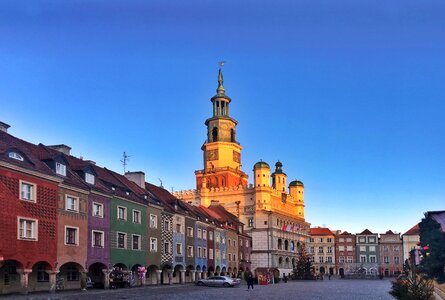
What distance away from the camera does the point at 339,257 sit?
16275cm

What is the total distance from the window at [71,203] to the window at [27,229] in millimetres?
4116

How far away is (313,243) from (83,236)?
127 metres

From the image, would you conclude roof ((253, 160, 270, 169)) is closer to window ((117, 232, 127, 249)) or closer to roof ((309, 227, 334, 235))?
roof ((309, 227, 334, 235))

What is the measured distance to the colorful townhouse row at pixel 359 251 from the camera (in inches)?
6206

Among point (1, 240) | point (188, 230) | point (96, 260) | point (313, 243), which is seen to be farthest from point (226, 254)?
point (313, 243)

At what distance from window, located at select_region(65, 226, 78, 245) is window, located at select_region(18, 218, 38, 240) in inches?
149

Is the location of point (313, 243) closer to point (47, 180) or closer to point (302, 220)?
point (302, 220)

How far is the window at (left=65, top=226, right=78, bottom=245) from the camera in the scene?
4266 cm

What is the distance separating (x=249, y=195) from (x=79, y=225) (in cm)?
7461

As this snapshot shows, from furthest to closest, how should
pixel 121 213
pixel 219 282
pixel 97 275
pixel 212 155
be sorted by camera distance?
pixel 212 155 → pixel 219 282 → pixel 121 213 → pixel 97 275

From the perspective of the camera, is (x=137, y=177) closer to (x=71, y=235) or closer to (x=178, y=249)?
(x=178, y=249)

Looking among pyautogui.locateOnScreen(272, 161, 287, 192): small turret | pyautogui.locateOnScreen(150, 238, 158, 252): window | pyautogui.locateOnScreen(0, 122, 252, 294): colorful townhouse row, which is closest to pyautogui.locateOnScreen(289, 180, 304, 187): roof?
pyautogui.locateOnScreen(272, 161, 287, 192): small turret

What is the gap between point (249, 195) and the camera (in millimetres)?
117125

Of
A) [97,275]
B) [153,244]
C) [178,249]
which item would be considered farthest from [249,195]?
[97,275]
